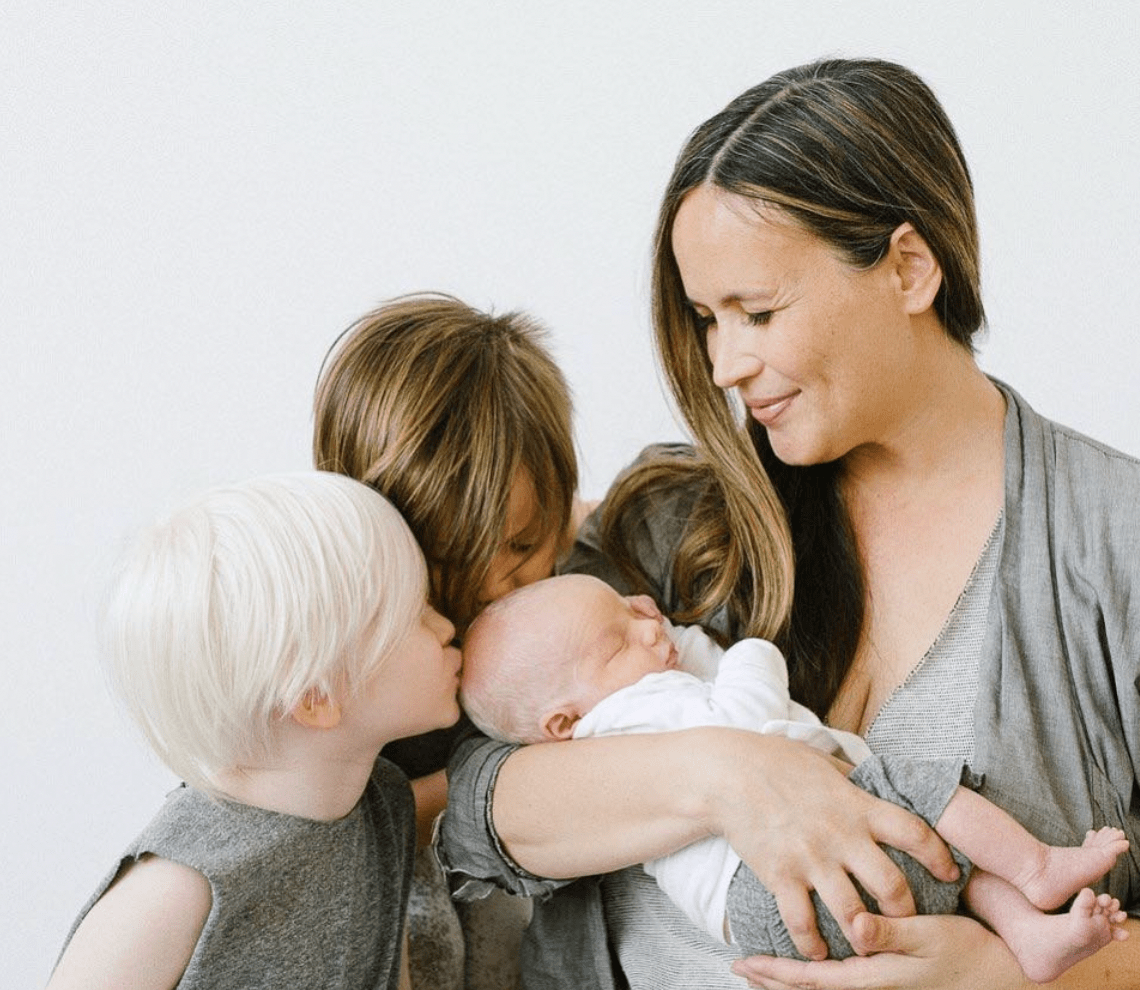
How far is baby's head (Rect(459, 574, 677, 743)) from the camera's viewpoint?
5.66 ft

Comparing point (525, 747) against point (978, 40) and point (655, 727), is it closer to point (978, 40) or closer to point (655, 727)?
point (655, 727)

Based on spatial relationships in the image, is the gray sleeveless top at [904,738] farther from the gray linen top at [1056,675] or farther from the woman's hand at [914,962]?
the woman's hand at [914,962]

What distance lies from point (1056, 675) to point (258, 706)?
89cm

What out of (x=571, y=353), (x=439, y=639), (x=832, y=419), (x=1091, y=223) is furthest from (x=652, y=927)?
(x=1091, y=223)

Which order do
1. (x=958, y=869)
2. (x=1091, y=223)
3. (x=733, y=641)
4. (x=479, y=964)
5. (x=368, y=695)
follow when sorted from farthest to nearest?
(x=1091, y=223) < (x=479, y=964) < (x=733, y=641) < (x=368, y=695) < (x=958, y=869)

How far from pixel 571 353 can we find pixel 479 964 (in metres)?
1.08

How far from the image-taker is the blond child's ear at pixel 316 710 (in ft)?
5.32

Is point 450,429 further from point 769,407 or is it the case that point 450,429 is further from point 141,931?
point 141,931

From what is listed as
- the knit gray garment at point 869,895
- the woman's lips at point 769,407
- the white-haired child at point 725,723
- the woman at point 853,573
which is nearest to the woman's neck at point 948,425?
the woman at point 853,573

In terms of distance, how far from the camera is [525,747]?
1.77 metres

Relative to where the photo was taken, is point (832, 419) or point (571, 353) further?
point (571, 353)

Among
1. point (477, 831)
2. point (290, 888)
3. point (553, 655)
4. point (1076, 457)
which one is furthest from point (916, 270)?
point (290, 888)

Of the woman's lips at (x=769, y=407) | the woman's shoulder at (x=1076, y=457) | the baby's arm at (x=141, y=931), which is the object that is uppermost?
the woman's lips at (x=769, y=407)

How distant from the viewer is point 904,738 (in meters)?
1.79
